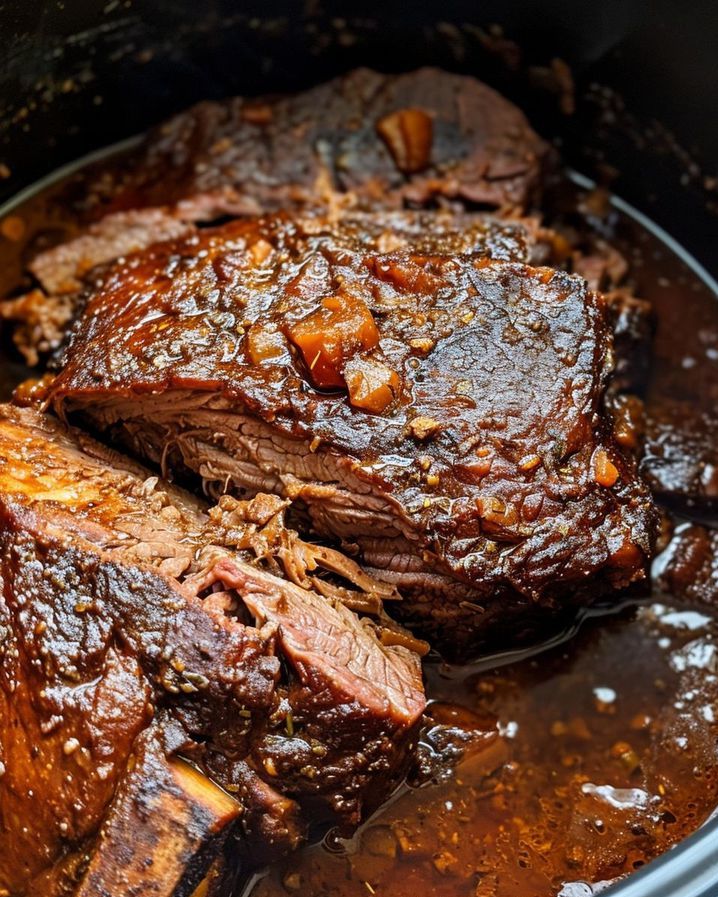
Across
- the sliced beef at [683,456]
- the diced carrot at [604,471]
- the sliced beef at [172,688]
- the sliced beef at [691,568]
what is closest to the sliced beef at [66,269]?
the sliced beef at [172,688]

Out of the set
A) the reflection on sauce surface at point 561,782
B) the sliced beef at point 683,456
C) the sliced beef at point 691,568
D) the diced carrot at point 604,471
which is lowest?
the reflection on sauce surface at point 561,782

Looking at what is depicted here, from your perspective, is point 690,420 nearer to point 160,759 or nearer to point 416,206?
point 416,206

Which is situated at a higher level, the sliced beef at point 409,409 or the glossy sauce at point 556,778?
the sliced beef at point 409,409

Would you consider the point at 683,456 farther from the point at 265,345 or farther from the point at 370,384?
the point at 265,345

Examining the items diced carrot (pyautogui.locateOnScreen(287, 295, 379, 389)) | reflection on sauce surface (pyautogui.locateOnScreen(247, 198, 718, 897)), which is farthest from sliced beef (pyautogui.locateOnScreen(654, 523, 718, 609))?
diced carrot (pyautogui.locateOnScreen(287, 295, 379, 389))

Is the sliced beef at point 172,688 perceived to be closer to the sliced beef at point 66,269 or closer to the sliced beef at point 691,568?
the sliced beef at point 66,269
